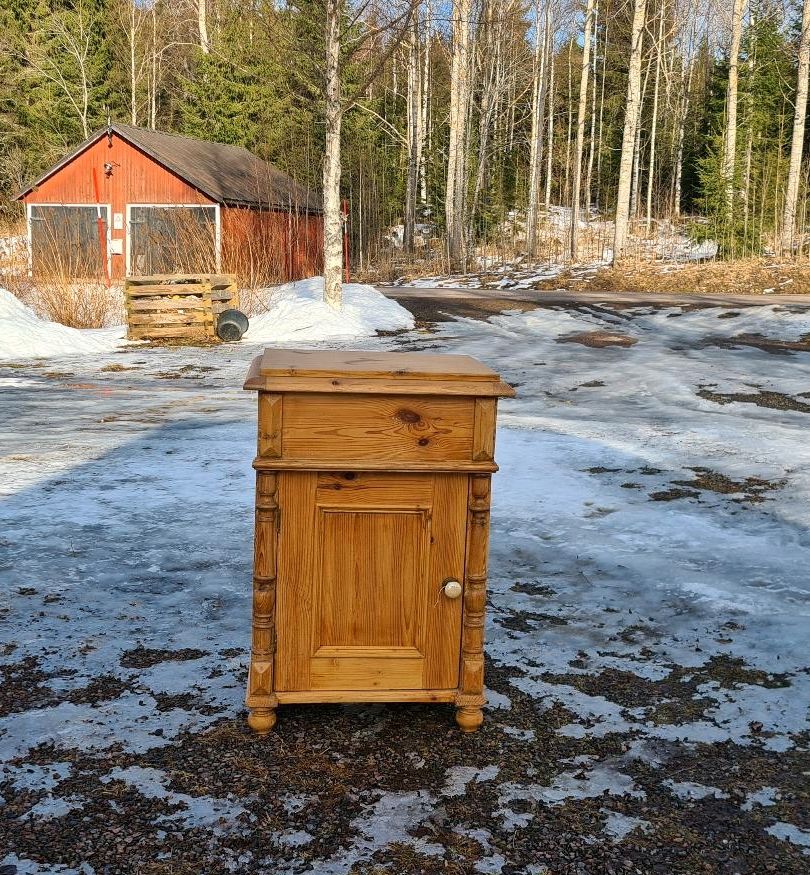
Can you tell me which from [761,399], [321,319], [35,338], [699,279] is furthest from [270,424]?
[699,279]

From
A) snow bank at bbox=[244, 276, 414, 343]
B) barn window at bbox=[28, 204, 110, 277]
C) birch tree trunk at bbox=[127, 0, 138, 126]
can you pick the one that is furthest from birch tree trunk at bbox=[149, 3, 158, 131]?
snow bank at bbox=[244, 276, 414, 343]

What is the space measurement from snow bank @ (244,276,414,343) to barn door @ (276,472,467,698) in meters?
13.8

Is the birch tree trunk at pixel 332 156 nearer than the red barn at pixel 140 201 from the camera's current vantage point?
Yes

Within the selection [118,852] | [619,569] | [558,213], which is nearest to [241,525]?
[619,569]

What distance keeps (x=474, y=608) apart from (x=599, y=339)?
14.0 m

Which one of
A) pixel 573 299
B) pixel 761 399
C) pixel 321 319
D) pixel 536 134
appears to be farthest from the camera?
pixel 536 134

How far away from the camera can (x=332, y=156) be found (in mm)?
18219

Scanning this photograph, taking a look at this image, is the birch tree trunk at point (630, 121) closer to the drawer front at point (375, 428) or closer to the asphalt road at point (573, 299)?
the asphalt road at point (573, 299)

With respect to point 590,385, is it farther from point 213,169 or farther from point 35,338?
point 213,169

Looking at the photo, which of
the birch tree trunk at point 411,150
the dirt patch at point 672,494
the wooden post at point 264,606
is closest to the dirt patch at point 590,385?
the dirt patch at point 672,494

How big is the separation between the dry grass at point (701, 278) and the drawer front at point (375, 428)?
2304cm

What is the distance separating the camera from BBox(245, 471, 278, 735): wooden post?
3.36m

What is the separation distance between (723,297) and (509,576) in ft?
63.2

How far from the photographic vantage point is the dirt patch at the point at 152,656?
4035mm
